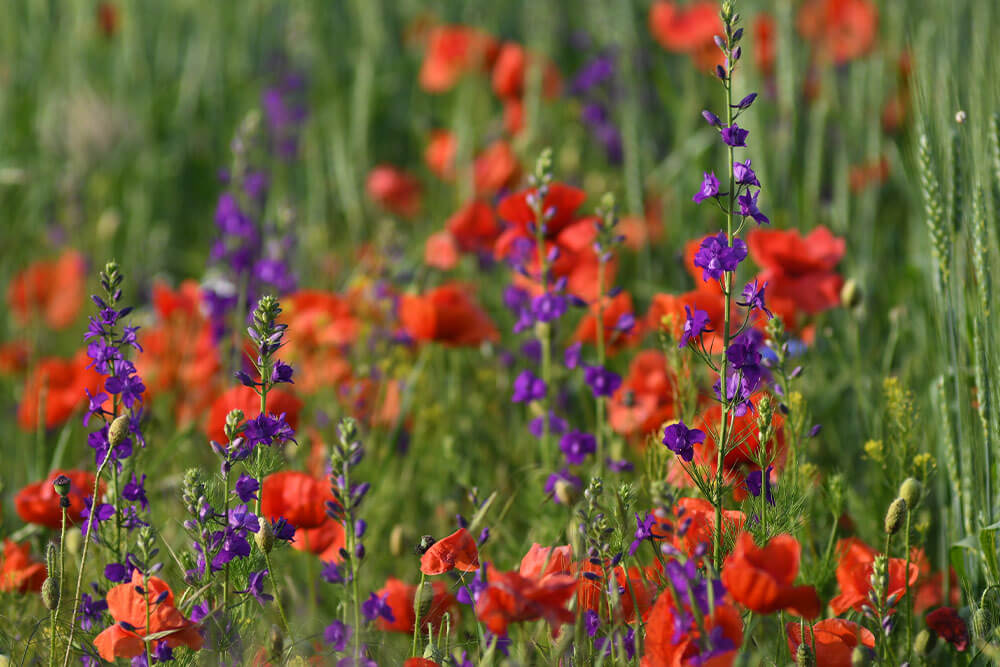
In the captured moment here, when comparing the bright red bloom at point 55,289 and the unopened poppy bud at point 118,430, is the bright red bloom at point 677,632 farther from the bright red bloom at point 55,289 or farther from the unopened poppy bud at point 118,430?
the bright red bloom at point 55,289

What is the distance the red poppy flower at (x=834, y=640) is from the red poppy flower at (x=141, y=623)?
0.60 metres

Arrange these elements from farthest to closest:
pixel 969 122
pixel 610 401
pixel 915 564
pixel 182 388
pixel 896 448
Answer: pixel 182 388, pixel 610 401, pixel 969 122, pixel 896 448, pixel 915 564

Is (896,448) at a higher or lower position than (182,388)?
lower

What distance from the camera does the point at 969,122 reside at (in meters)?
1.45

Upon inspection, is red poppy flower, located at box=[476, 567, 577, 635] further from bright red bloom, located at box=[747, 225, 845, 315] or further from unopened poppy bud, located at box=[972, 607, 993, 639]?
bright red bloom, located at box=[747, 225, 845, 315]

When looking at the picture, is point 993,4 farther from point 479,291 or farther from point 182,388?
point 182,388

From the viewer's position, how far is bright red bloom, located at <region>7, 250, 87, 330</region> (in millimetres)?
2484

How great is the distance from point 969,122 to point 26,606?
1.46 metres

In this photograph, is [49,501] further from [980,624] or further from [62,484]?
[980,624]

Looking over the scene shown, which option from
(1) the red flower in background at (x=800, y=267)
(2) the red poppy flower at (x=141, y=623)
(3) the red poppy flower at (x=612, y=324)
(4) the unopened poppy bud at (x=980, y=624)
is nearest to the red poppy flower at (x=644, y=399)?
(3) the red poppy flower at (x=612, y=324)

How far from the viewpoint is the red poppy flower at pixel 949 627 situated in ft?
3.84

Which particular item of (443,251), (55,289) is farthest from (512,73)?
(55,289)

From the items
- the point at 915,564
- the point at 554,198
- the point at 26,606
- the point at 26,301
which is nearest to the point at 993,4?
the point at 554,198

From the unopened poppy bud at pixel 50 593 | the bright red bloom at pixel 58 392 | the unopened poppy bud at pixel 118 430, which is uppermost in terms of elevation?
the bright red bloom at pixel 58 392
